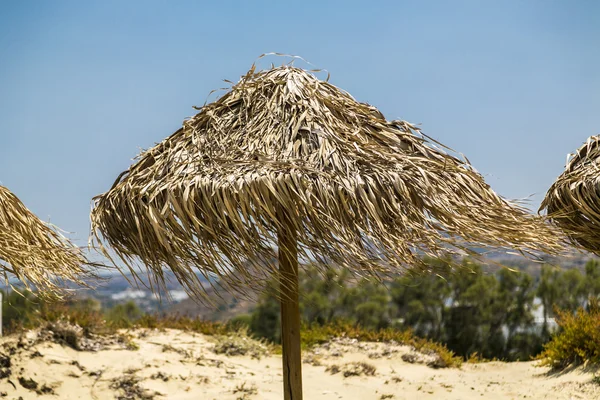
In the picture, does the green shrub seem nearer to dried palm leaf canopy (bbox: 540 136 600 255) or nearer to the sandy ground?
the sandy ground

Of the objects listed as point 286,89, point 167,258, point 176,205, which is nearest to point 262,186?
point 176,205

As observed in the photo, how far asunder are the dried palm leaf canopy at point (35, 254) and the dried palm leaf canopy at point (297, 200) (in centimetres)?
127

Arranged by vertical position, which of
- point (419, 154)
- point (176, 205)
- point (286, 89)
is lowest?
point (176, 205)

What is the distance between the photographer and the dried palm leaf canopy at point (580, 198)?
4.86 meters

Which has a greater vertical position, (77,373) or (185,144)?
(185,144)

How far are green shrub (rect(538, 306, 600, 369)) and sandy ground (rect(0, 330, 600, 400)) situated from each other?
192mm

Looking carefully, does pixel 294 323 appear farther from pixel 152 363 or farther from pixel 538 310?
pixel 538 310

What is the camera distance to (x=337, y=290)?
1192 cm

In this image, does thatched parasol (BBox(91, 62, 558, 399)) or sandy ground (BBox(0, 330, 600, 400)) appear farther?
sandy ground (BBox(0, 330, 600, 400))

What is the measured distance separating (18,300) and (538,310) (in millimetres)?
10054

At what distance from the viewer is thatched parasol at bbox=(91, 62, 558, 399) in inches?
143

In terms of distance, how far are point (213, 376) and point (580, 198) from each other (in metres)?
4.16

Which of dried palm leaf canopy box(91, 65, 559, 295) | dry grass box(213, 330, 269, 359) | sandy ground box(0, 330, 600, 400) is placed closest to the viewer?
dried palm leaf canopy box(91, 65, 559, 295)

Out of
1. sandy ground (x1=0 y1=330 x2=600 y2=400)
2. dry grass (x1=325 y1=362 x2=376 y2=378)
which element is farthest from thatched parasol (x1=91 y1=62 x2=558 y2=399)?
dry grass (x1=325 y1=362 x2=376 y2=378)
